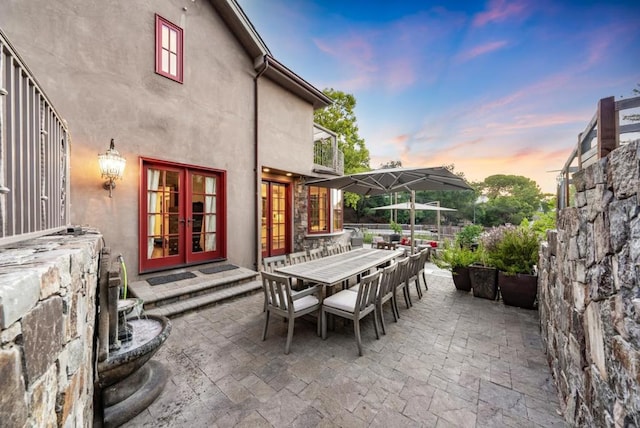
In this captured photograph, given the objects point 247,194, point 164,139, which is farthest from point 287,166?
point 164,139

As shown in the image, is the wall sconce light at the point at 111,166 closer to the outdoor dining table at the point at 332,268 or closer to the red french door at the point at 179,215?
the red french door at the point at 179,215

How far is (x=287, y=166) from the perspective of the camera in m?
6.86

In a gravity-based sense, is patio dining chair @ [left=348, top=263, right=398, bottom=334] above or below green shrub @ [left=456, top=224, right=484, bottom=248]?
below

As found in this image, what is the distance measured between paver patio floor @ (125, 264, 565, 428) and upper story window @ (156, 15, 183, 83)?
4569 mm

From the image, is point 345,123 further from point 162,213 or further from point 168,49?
point 162,213

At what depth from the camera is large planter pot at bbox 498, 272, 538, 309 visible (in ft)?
12.8

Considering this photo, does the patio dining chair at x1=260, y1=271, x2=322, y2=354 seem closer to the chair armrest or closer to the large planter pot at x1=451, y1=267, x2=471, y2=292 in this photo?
the chair armrest

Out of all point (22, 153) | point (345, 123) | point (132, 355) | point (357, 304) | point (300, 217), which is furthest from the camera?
point (345, 123)

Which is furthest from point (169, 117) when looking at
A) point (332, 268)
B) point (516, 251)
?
point (516, 251)

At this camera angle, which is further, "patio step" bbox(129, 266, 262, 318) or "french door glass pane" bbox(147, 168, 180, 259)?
"french door glass pane" bbox(147, 168, 180, 259)

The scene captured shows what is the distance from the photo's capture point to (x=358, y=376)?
7.83 ft

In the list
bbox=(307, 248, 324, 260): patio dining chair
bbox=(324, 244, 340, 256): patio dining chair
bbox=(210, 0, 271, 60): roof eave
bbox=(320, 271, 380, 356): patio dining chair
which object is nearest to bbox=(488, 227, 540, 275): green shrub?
bbox=(320, 271, 380, 356): patio dining chair

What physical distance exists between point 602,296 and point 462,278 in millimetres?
3644

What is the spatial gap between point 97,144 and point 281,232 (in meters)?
4.56
